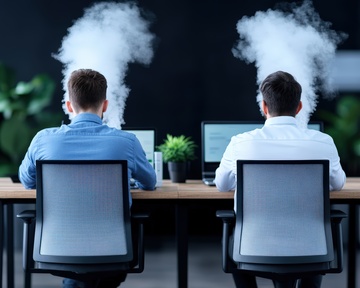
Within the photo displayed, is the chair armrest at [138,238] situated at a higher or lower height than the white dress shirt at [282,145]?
lower

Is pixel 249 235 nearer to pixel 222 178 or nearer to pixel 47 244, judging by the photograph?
pixel 222 178

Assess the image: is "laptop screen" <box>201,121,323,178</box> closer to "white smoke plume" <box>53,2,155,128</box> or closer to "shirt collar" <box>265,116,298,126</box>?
"shirt collar" <box>265,116,298,126</box>

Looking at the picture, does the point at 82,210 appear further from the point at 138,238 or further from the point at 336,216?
the point at 336,216

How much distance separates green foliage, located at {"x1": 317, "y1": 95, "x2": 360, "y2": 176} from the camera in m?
5.66

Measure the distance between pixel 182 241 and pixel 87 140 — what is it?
2.90 ft

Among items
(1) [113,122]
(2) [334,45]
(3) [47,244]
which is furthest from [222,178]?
(2) [334,45]

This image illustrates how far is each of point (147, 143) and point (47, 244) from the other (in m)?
1.47

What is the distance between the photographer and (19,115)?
239 inches

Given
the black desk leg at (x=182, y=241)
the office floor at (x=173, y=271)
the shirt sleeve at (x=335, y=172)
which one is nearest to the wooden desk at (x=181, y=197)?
the black desk leg at (x=182, y=241)

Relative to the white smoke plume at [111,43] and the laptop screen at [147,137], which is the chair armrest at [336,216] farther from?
the white smoke plume at [111,43]

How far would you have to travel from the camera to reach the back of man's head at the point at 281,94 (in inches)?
113

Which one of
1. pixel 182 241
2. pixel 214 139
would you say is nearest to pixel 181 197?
pixel 182 241

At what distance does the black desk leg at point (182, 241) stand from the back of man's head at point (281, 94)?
2.50ft

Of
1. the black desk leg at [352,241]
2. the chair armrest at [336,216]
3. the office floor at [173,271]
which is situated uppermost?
the chair armrest at [336,216]
